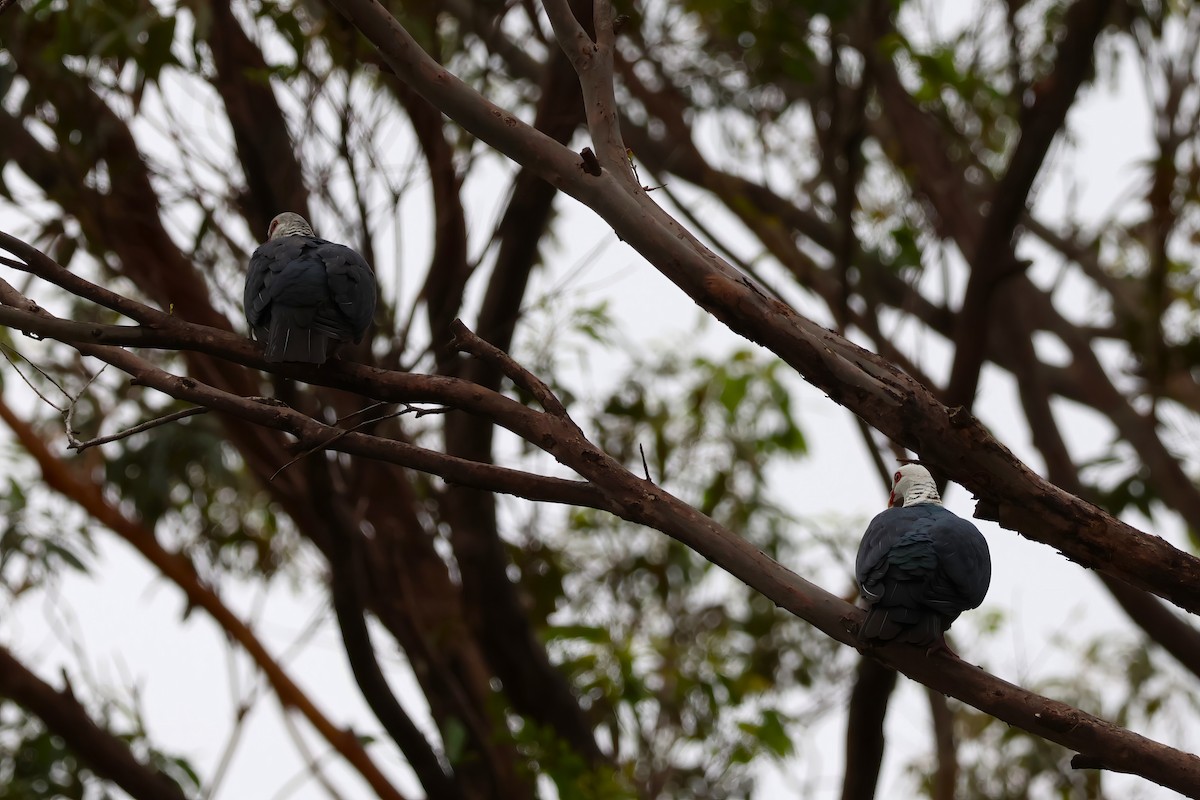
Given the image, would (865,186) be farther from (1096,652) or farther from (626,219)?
(626,219)

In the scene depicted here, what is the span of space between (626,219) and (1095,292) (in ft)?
18.8

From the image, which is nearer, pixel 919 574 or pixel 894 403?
pixel 894 403

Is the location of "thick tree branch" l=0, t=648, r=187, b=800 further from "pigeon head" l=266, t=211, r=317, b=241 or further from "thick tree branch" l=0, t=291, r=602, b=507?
"thick tree branch" l=0, t=291, r=602, b=507

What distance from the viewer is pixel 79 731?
3660 millimetres

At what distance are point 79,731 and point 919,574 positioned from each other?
106 inches

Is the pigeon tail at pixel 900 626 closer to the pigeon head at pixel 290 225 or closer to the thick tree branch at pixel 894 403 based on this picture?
the thick tree branch at pixel 894 403

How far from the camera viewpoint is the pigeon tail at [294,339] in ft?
7.72

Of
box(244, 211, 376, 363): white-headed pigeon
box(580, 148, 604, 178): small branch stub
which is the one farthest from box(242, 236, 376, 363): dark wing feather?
box(580, 148, 604, 178): small branch stub

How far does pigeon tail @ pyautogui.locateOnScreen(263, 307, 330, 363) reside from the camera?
2.35 meters

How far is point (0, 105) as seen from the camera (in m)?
4.04

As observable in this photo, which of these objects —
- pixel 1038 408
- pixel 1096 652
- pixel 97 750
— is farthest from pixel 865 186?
pixel 97 750

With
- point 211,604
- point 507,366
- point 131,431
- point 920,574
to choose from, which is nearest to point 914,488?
point 920,574

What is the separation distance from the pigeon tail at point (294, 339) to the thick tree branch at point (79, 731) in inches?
73.3

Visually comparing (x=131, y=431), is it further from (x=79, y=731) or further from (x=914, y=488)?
(x=79, y=731)
